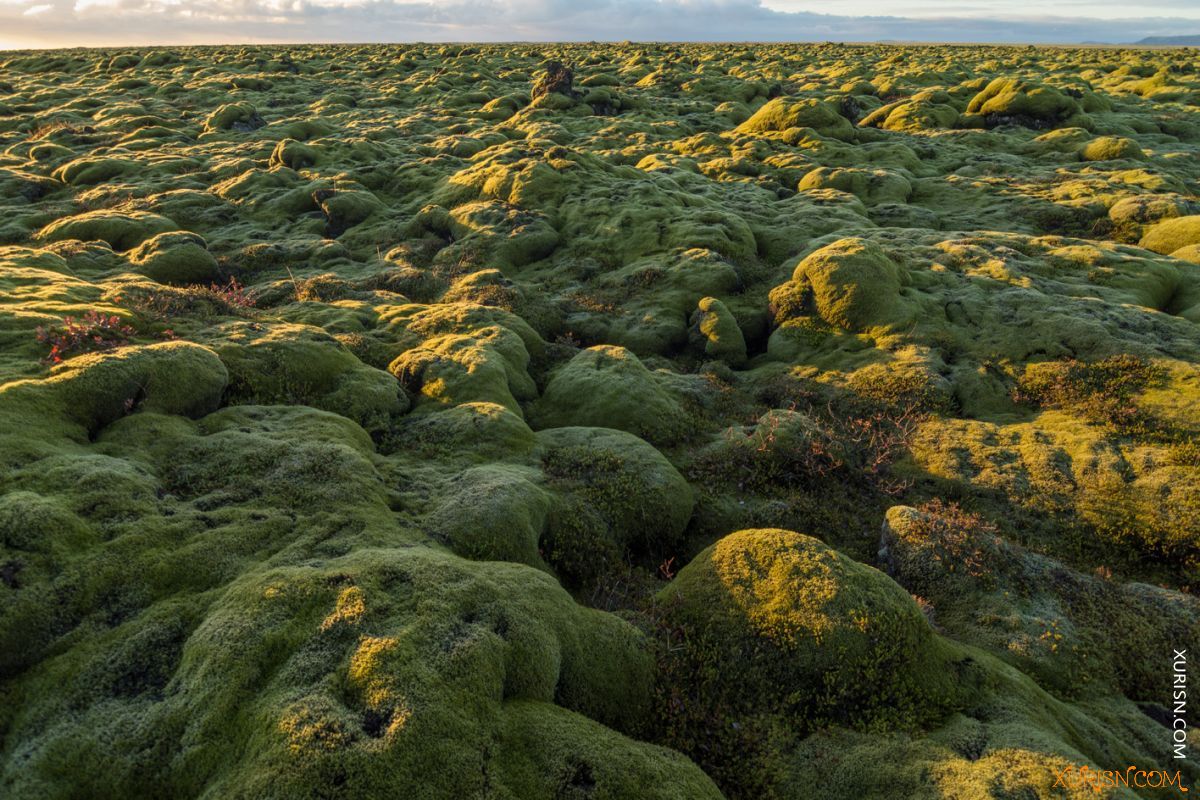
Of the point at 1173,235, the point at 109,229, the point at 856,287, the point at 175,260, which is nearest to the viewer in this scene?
the point at 856,287

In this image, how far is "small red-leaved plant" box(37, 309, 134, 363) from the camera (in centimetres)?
1292

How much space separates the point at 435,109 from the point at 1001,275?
6009 cm

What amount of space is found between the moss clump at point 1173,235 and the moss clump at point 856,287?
14.5 metres

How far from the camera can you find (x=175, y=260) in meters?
25.6

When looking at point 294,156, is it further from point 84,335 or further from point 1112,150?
point 1112,150

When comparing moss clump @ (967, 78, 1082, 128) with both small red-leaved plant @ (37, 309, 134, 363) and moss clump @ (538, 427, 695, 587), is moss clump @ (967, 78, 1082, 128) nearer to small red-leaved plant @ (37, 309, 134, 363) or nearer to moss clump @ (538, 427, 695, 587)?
moss clump @ (538, 427, 695, 587)

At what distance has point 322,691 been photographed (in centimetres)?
637

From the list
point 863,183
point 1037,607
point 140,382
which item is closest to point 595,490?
point 1037,607

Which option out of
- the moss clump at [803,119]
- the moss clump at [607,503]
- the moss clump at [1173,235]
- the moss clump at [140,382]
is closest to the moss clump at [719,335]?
the moss clump at [607,503]

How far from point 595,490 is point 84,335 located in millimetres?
11953

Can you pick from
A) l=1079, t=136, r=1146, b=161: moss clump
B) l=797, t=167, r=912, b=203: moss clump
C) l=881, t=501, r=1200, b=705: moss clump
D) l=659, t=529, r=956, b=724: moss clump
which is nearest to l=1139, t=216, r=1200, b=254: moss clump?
l=797, t=167, r=912, b=203: moss clump

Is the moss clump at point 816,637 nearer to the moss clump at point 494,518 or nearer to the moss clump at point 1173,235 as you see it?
the moss clump at point 494,518

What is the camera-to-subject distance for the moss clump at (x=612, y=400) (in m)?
17.7

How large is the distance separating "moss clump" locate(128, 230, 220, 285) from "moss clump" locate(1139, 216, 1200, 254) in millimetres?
42603
